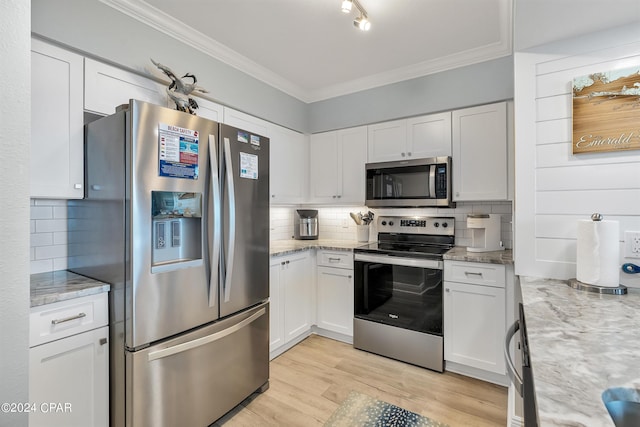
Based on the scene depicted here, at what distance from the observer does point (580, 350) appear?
762 millimetres

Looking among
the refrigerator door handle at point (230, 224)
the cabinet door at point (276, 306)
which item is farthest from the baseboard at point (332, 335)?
the refrigerator door handle at point (230, 224)

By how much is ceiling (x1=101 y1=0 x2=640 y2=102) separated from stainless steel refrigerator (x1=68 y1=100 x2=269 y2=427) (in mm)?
870

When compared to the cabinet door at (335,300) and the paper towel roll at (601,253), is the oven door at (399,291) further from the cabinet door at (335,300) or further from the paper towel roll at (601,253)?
the paper towel roll at (601,253)

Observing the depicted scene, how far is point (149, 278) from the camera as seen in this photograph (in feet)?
4.73

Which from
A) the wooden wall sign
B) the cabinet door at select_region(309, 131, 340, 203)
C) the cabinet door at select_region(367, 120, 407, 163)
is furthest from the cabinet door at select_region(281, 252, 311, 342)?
the wooden wall sign

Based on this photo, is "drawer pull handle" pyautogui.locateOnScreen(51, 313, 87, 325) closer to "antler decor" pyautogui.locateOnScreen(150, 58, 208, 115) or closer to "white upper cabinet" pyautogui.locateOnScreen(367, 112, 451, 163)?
"antler decor" pyautogui.locateOnScreen(150, 58, 208, 115)

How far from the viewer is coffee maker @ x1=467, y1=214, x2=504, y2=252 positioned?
240cm

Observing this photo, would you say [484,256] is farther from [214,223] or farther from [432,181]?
[214,223]

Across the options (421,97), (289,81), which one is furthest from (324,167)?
(421,97)

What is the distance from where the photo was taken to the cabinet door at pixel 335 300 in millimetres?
2811

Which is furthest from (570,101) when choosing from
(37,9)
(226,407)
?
(37,9)

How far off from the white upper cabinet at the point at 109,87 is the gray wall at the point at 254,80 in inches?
2.3

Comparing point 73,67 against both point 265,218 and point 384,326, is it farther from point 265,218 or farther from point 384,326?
point 384,326

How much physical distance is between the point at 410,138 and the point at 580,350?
234cm
